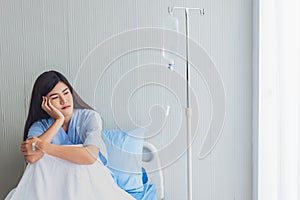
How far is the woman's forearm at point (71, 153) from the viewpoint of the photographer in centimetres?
166

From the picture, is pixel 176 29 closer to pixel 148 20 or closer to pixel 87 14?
pixel 148 20

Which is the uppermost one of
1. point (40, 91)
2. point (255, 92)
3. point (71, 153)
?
point (40, 91)

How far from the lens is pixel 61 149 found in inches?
65.9

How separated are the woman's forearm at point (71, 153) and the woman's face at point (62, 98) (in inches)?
7.1

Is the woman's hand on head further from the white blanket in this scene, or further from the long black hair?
the white blanket

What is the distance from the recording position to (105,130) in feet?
6.82

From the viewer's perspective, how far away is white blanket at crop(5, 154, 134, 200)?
1.59 metres

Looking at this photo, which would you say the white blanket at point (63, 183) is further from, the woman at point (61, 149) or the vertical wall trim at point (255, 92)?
the vertical wall trim at point (255, 92)

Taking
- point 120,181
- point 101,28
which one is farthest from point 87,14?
point 120,181

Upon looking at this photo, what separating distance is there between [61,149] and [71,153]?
0.04 metres

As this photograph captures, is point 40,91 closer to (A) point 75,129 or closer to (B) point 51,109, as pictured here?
(B) point 51,109
